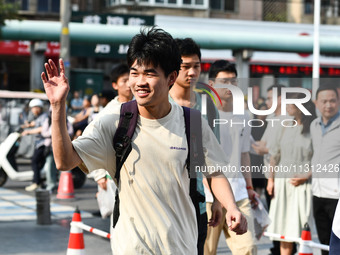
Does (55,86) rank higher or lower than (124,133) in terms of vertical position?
higher

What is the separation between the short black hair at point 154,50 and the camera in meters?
3.60

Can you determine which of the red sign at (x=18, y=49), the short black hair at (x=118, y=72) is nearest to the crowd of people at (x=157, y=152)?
the short black hair at (x=118, y=72)

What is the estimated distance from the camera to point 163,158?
361 cm

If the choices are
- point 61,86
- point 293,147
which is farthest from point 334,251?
point 293,147

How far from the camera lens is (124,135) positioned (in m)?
3.60

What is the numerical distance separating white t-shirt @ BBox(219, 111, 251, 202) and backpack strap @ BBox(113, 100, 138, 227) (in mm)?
2139

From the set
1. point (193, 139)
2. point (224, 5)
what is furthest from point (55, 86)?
point (224, 5)

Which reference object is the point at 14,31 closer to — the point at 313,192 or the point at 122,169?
the point at 313,192

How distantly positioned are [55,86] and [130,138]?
1.59 feet

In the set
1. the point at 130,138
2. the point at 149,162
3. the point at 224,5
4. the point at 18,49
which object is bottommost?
the point at 149,162

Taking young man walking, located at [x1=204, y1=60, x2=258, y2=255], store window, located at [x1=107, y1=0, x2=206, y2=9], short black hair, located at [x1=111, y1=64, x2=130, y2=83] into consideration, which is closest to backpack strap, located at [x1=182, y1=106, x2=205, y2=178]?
young man walking, located at [x1=204, y1=60, x2=258, y2=255]

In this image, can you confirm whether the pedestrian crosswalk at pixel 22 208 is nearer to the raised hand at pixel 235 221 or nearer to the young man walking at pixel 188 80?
the young man walking at pixel 188 80

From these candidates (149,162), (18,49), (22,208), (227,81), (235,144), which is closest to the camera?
(149,162)

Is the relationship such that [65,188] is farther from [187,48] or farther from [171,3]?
[171,3]
